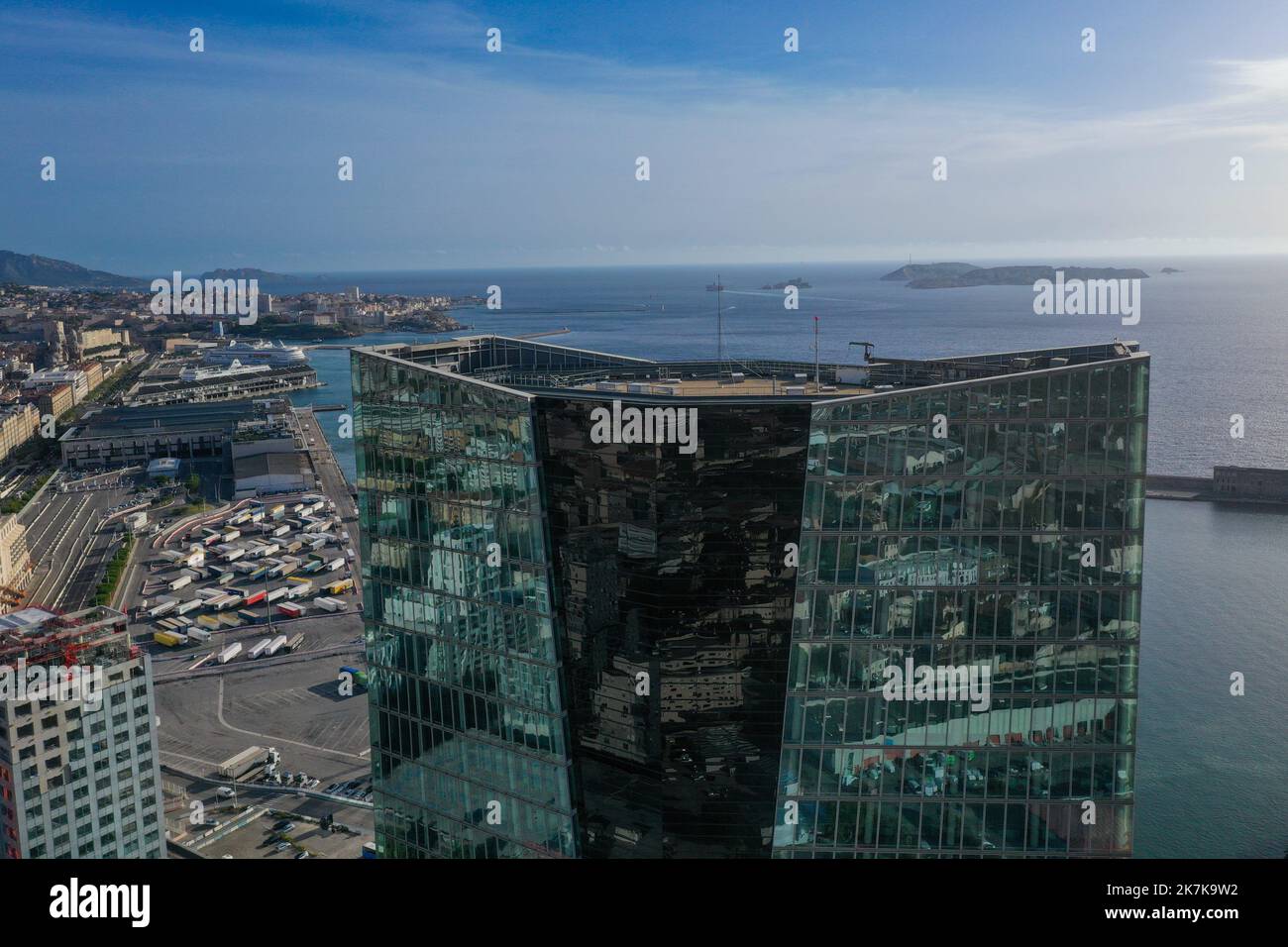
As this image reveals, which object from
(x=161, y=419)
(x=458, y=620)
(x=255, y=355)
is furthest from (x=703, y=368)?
(x=255, y=355)

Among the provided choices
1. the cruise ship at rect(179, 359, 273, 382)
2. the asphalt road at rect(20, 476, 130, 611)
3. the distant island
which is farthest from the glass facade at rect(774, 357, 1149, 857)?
the distant island

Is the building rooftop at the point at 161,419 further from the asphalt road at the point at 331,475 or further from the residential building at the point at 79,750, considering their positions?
the residential building at the point at 79,750

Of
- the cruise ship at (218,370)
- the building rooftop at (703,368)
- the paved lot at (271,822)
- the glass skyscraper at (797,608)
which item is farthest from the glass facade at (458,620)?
the cruise ship at (218,370)

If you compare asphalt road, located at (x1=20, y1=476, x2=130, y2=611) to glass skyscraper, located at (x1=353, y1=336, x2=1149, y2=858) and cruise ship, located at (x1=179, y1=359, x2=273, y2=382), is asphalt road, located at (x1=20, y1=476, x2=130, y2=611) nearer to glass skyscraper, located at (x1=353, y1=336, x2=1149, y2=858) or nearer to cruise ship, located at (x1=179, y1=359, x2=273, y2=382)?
cruise ship, located at (x1=179, y1=359, x2=273, y2=382)

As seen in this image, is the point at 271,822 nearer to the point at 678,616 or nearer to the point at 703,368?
the point at 703,368

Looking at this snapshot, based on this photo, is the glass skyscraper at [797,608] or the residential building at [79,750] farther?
the residential building at [79,750]

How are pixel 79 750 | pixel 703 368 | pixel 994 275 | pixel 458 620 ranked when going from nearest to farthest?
pixel 458 620 < pixel 703 368 < pixel 79 750 < pixel 994 275
